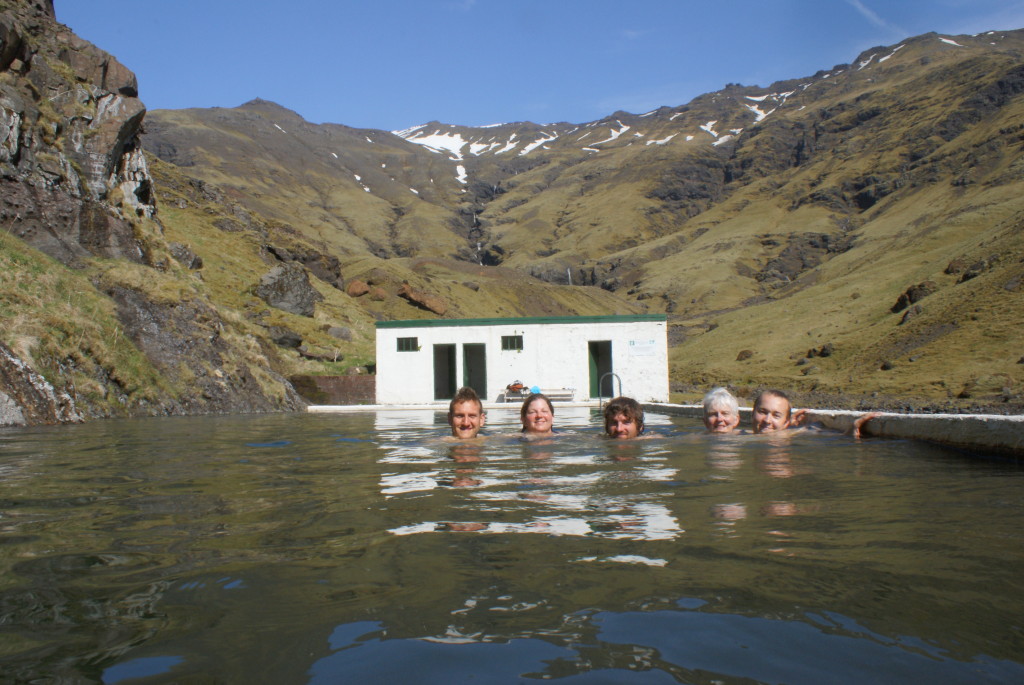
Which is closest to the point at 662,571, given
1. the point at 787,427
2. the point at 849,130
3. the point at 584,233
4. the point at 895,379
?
the point at 787,427

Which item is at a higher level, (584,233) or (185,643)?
(584,233)

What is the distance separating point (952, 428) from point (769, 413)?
74.6 inches

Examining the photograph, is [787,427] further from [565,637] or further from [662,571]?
[565,637]

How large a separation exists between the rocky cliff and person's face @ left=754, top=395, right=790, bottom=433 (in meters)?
11.8

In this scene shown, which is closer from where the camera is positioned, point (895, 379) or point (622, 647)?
point (622, 647)

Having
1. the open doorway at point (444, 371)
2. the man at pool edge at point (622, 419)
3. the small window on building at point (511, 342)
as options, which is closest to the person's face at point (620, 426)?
the man at pool edge at point (622, 419)

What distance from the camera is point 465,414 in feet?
27.7

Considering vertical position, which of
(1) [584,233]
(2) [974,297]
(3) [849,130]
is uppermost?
(3) [849,130]

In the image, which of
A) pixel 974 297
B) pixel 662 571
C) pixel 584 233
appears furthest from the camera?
pixel 584 233

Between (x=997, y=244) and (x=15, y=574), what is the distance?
4809 cm

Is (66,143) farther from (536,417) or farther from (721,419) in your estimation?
(721,419)

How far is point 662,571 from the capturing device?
2.86m

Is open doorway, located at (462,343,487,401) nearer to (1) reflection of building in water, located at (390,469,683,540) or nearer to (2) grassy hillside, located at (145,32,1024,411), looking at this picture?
(2) grassy hillside, located at (145,32,1024,411)

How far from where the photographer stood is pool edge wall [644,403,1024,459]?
19.4ft
